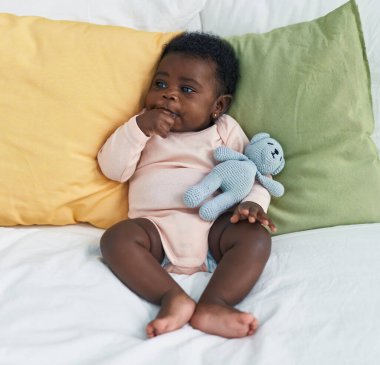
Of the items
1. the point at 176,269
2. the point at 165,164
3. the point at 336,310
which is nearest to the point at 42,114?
the point at 165,164

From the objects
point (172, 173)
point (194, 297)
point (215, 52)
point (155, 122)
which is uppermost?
point (215, 52)

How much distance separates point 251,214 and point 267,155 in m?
0.18

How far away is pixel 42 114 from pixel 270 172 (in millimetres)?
547

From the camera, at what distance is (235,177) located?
1126mm

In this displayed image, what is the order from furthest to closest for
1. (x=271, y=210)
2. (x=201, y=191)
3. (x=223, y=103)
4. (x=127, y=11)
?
1. (x=127, y=11)
2. (x=223, y=103)
3. (x=271, y=210)
4. (x=201, y=191)

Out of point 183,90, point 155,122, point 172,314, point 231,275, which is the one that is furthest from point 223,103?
point 172,314

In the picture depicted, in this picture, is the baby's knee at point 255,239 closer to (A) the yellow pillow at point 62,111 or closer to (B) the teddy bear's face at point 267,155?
(B) the teddy bear's face at point 267,155

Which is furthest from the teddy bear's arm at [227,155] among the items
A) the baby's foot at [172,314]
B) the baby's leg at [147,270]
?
the baby's foot at [172,314]

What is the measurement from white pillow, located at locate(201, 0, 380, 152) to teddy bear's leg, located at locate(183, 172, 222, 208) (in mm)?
519

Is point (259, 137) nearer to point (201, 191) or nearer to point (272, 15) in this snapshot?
point (201, 191)

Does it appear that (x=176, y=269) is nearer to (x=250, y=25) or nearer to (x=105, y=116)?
(x=105, y=116)

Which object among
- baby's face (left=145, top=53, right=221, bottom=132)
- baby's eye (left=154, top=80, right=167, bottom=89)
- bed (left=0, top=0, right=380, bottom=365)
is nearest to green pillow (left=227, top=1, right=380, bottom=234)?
bed (left=0, top=0, right=380, bottom=365)

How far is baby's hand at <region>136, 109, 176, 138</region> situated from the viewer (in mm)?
1177

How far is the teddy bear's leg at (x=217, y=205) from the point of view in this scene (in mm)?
1111
